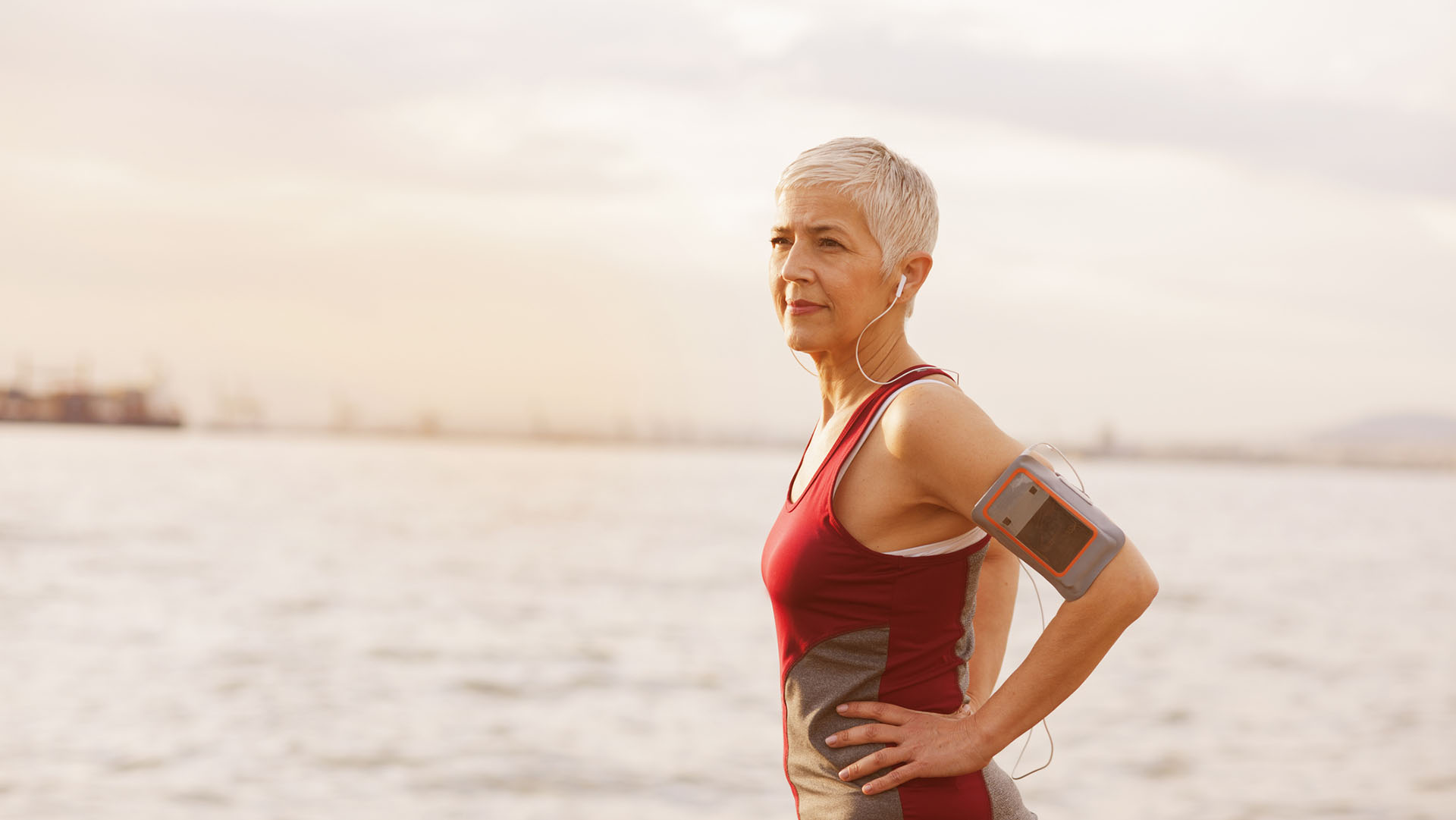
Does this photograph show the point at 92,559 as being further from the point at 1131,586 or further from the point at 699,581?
the point at 1131,586

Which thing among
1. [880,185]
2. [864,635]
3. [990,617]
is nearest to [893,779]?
[864,635]

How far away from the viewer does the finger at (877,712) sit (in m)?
1.86

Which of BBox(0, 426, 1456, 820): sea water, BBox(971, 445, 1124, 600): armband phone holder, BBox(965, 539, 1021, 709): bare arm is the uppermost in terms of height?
BBox(971, 445, 1124, 600): armband phone holder

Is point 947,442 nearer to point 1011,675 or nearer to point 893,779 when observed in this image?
point 1011,675

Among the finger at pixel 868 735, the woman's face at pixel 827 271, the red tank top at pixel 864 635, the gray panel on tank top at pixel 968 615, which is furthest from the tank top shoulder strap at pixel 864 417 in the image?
the finger at pixel 868 735

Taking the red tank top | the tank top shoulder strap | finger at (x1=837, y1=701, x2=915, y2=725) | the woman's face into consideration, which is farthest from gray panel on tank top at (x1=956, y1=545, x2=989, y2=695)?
the woman's face

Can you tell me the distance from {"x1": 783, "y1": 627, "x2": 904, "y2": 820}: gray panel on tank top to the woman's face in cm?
49

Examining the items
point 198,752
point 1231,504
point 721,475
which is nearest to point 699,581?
point 198,752

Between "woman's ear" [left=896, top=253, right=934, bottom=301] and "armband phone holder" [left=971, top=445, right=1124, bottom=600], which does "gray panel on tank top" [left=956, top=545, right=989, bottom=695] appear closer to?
"armband phone holder" [left=971, top=445, right=1124, bottom=600]

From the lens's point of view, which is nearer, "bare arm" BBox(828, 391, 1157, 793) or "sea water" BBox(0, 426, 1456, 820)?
"bare arm" BBox(828, 391, 1157, 793)

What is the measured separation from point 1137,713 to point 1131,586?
11.4 m

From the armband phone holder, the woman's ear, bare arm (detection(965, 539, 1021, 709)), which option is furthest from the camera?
bare arm (detection(965, 539, 1021, 709))

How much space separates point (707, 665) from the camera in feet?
45.7

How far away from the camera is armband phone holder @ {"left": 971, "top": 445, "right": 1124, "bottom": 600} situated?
5.71ft
